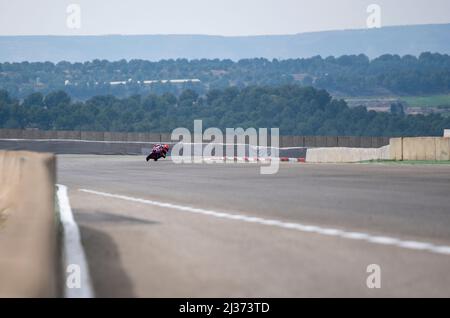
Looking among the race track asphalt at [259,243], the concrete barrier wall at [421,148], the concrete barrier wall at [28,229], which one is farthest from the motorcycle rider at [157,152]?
the concrete barrier wall at [28,229]

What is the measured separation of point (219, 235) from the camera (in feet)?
40.8

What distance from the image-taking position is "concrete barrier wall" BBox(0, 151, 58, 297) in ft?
21.8

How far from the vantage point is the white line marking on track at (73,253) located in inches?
314

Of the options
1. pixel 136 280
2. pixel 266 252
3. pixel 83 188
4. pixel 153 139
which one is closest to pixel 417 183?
pixel 83 188

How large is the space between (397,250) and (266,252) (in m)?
1.29

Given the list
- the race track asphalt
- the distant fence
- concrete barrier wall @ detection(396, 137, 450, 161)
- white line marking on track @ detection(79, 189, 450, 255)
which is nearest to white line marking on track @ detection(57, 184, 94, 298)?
the race track asphalt

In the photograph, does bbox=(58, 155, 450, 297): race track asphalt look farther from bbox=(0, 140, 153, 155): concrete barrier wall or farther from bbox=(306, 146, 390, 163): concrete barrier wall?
bbox=(0, 140, 153, 155): concrete barrier wall

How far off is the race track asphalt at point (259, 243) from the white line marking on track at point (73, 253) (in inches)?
3.9

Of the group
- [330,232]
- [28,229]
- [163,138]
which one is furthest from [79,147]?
[28,229]

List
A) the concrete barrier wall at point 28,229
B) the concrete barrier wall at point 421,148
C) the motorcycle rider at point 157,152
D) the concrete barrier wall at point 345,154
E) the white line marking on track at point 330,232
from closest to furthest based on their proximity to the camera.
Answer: the concrete barrier wall at point 28,229 → the white line marking on track at point 330,232 → the concrete barrier wall at point 421,148 → the motorcycle rider at point 157,152 → the concrete barrier wall at point 345,154

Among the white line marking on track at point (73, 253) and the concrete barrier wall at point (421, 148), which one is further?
the concrete barrier wall at point (421, 148)

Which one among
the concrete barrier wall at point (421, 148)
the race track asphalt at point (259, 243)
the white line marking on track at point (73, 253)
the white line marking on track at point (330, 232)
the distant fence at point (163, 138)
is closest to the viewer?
the white line marking on track at point (73, 253)

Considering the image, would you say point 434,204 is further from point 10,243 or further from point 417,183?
point 10,243

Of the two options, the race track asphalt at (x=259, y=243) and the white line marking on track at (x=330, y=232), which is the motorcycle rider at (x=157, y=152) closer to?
the race track asphalt at (x=259, y=243)
